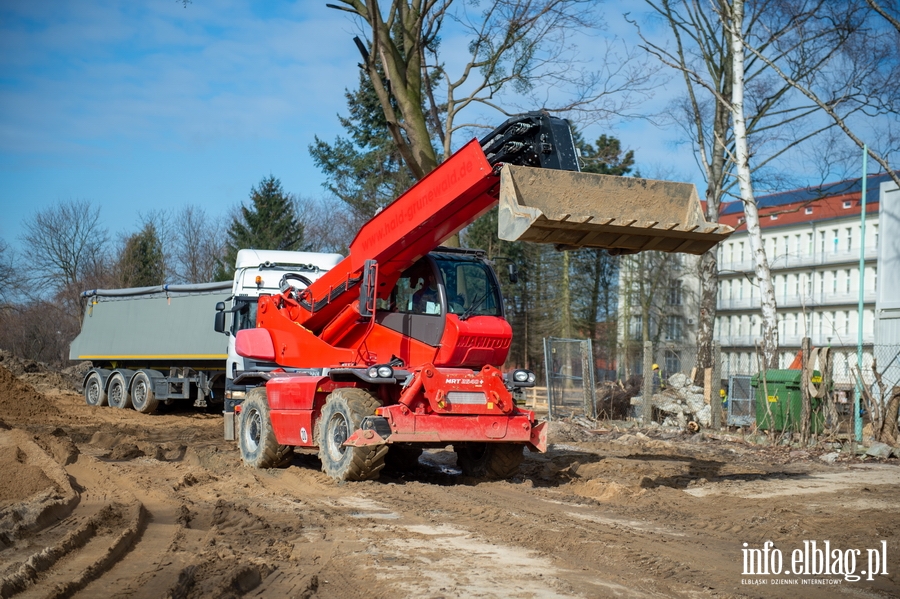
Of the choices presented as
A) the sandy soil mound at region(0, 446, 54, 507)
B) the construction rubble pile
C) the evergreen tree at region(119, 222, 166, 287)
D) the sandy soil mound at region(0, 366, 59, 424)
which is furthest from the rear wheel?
the evergreen tree at region(119, 222, 166, 287)

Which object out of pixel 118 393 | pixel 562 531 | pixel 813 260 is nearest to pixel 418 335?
pixel 562 531

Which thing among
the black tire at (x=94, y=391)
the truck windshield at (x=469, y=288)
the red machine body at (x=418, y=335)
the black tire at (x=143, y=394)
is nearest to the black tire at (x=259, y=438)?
the red machine body at (x=418, y=335)

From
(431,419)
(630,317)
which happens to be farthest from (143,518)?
(630,317)

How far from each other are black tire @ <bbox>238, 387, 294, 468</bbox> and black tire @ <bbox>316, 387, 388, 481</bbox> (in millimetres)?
1401

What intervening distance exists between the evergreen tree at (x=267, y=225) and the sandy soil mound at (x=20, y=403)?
1178 inches

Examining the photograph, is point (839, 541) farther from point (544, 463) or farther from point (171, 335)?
point (171, 335)

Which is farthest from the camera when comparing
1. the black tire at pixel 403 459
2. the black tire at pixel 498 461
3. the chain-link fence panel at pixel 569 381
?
the chain-link fence panel at pixel 569 381

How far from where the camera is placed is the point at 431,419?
10094mm

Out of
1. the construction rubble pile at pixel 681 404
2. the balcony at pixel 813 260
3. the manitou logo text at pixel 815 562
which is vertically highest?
the balcony at pixel 813 260

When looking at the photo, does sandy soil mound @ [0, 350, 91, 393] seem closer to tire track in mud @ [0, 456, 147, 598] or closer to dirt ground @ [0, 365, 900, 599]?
dirt ground @ [0, 365, 900, 599]

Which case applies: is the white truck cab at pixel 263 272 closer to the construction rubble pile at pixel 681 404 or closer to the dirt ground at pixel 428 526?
the dirt ground at pixel 428 526

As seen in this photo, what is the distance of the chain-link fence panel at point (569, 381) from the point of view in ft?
67.5

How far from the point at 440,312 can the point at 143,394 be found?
15401 millimetres

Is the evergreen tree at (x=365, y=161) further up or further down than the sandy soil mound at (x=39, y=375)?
further up
